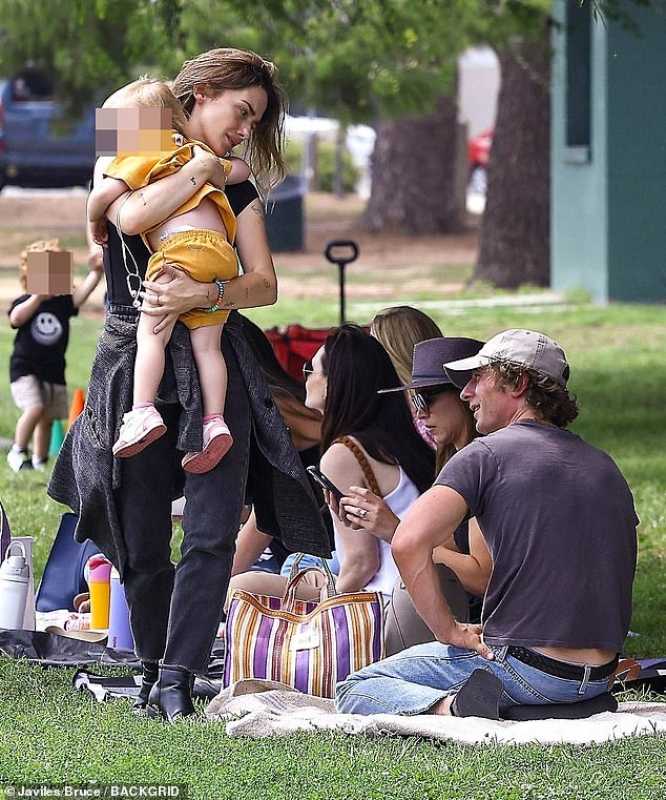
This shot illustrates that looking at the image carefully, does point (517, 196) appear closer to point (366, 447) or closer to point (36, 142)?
point (36, 142)

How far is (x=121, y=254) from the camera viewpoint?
15.0 ft

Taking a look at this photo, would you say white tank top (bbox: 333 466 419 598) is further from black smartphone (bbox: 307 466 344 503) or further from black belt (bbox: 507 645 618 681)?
black belt (bbox: 507 645 618 681)

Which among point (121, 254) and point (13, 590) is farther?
point (13, 590)

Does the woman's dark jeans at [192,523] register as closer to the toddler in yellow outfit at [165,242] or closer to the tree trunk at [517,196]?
the toddler in yellow outfit at [165,242]

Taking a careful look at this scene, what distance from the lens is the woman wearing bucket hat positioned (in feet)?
15.8

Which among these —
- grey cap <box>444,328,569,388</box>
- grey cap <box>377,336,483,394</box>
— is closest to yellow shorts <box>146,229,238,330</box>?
grey cap <box>444,328,569,388</box>

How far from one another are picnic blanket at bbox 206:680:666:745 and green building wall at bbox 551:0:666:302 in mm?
10866

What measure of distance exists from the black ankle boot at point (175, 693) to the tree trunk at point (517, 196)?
15.0 metres

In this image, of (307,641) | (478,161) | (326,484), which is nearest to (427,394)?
(326,484)

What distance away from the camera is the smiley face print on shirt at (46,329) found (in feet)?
32.4

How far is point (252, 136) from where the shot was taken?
15.6ft

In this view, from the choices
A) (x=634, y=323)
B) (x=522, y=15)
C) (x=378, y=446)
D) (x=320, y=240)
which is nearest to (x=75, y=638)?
(x=378, y=446)

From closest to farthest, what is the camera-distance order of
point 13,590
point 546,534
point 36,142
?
point 546,534 → point 13,590 → point 36,142

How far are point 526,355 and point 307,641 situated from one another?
1.07m
